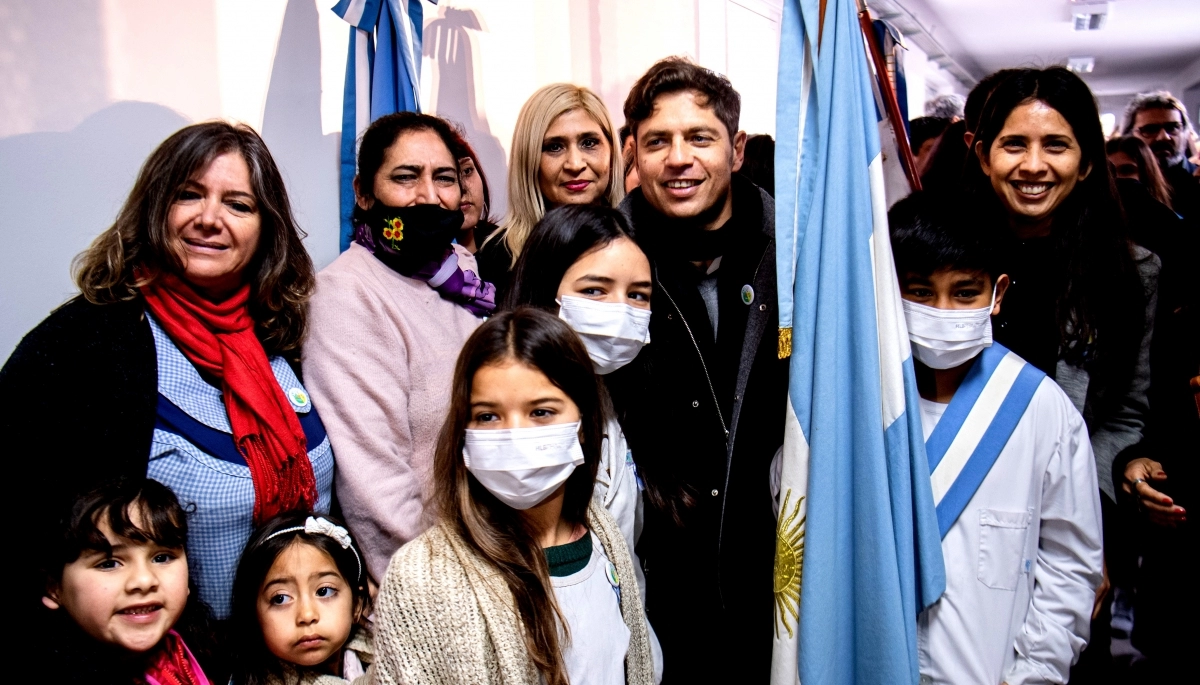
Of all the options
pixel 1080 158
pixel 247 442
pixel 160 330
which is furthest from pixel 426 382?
pixel 1080 158

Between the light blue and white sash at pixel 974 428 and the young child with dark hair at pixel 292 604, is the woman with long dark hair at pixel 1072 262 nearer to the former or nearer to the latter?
the light blue and white sash at pixel 974 428

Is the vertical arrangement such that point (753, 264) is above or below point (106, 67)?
below

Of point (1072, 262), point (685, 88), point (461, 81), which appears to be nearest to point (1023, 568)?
point (1072, 262)

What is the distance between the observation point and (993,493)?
6.59 feet

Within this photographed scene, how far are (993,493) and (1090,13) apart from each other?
28.5 feet

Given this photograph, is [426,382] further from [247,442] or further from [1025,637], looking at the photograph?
[1025,637]

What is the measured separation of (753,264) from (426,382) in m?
0.97

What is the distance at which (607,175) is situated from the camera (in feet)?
10.3

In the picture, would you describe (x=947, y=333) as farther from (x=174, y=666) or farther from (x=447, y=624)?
(x=174, y=666)

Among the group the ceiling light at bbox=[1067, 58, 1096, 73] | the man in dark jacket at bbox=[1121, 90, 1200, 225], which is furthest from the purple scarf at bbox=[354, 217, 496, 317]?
the ceiling light at bbox=[1067, 58, 1096, 73]

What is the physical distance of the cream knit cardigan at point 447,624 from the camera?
165cm

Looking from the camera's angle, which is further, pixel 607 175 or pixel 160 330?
pixel 607 175

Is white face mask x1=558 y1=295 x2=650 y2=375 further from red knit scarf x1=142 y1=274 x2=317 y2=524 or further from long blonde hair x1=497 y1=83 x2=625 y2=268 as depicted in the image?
long blonde hair x1=497 y1=83 x2=625 y2=268

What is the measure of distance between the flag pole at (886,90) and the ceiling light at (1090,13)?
7702 millimetres
